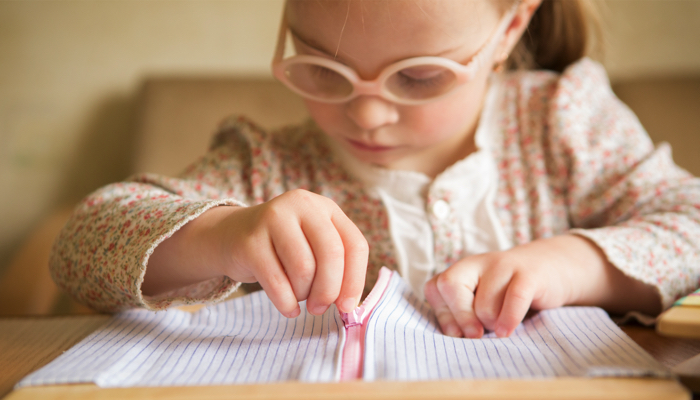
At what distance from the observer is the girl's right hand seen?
34cm

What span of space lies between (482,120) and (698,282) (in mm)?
299

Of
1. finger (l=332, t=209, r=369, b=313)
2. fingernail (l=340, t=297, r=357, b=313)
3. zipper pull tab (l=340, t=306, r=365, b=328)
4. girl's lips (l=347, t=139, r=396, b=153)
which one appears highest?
girl's lips (l=347, t=139, r=396, b=153)

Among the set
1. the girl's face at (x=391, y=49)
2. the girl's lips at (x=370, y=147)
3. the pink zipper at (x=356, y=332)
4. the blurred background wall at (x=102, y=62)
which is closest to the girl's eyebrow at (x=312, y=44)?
the girl's face at (x=391, y=49)

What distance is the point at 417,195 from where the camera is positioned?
0.65 meters

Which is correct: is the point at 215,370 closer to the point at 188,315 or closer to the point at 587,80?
the point at 188,315

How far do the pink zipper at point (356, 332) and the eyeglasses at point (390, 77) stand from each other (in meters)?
0.18

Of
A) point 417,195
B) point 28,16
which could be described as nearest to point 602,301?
point 417,195

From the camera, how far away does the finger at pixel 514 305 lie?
1.26 feet

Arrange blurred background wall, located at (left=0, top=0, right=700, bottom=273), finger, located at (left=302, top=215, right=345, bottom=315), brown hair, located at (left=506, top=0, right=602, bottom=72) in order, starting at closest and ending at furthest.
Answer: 1. finger, located at (left=302, top=215, right=345, bottom=315)
2. brown hair, located at (left=506, top=0, right=602, bottom=72)
3. blurred background wall, located at (left=0, top=0, right=700, bottom=273)

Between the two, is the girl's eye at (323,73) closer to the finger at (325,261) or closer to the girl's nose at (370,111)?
the girl's nose at (370,111)

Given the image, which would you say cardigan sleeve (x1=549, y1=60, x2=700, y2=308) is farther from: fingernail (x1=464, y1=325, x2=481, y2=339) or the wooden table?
the wooden table

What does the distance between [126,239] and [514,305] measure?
1.00 ft

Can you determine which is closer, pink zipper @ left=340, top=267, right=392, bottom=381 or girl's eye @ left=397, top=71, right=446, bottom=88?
pink zipper @ left=340, top=267, right=392, bottom=381

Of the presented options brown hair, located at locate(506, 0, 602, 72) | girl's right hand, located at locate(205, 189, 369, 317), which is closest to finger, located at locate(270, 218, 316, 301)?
girl's right hand, located at locate(205, 189, 369, 317)
